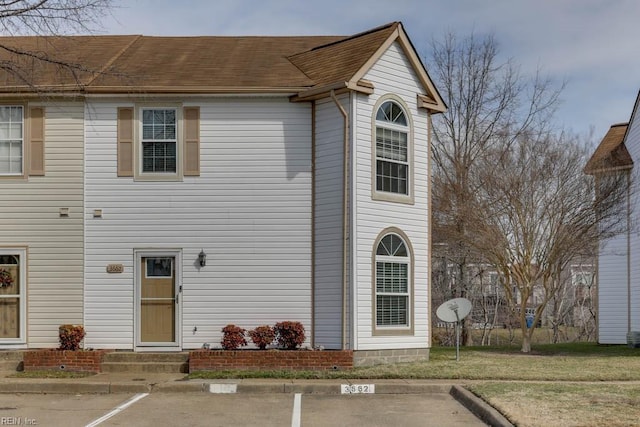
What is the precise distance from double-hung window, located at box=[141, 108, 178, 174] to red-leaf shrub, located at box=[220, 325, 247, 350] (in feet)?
11.7

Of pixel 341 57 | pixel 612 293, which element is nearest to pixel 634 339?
pixel 612 293

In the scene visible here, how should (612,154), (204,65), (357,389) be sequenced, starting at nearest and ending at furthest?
(357,389), (204,65), (612,154)

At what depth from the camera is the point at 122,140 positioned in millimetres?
17500

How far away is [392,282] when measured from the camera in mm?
17469

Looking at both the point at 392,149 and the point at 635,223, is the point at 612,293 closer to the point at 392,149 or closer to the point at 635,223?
the point at 635,223

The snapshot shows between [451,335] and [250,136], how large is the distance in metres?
25.6

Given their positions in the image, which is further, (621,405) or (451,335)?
(451,335)

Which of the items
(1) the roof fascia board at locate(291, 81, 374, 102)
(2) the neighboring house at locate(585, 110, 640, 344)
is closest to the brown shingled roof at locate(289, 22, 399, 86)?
(1) the roof fascia board at locate(291, 81, 374, 102)

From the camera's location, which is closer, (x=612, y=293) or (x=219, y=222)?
(x=219, y=222)

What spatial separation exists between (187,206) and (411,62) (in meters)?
5.79

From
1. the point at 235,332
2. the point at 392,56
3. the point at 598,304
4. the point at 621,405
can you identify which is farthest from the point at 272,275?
the point at 598,304

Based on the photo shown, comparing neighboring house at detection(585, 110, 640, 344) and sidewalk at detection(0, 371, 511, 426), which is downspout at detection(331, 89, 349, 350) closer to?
sidewalk at detection(0, 371, 511, 426)

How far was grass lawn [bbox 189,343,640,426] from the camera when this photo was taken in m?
10.9

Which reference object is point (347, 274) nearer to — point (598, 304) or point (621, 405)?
point (621, 405)
